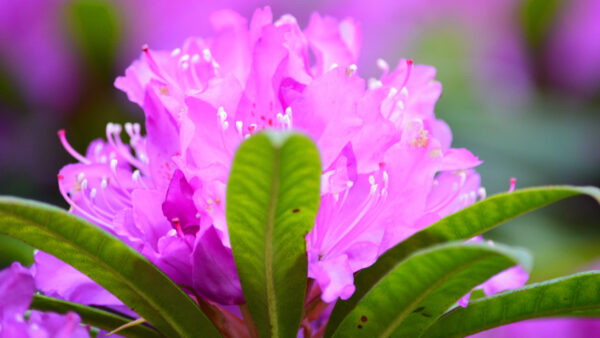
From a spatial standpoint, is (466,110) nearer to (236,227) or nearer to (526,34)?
(526,34)

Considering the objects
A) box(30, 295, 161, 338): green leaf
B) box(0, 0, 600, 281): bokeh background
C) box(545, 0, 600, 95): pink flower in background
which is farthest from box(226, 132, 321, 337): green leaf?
box(545, 0, 600, 95): pink flower in background

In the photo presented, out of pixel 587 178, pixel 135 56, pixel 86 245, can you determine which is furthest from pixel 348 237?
pixel 587 178

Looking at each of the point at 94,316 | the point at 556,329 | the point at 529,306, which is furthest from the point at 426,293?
the point at 556,329

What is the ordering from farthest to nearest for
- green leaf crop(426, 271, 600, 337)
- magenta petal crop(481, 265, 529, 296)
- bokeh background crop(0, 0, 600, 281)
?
bokeh background crop(0, 0, 600, 281) < magenta petal crop(481, 265, 529, 296) < green leaf crop(426, 271, 600, 337)

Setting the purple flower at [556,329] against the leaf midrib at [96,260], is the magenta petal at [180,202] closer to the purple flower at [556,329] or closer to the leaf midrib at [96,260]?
the leaf midrib at [96,260]

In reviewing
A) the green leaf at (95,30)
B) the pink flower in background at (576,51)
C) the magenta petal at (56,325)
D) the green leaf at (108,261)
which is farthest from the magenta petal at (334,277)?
the pink flower in background at (576,51)

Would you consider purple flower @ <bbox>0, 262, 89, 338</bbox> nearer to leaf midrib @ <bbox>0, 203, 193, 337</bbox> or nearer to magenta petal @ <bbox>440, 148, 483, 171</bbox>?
leaf midrib @ <bbox>0, 203, 193, 337</bbox>
